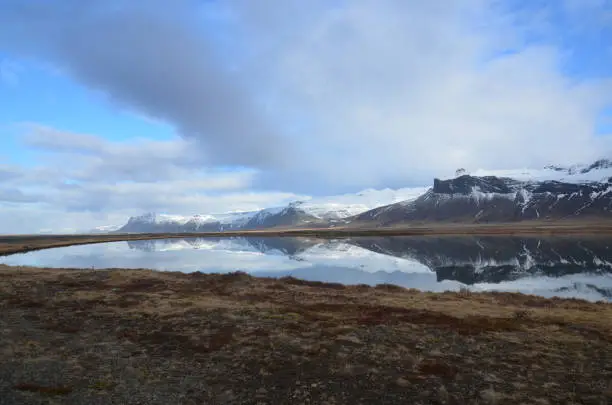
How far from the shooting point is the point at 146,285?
117 ft

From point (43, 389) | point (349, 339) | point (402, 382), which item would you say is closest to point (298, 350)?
point (349, 339)

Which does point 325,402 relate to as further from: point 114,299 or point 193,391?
point 114,299

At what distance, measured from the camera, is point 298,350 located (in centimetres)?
1725

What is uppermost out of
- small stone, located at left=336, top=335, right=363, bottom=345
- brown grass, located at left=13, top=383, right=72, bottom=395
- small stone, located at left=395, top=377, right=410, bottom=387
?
brown grass, located at left=13, top=383, right=72, bottom=395

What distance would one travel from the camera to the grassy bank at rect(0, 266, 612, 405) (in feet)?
42.3

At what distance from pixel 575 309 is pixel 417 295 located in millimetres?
10400

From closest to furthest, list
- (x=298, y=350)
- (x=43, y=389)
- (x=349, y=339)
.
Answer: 1. (x=43, y=389)
2. (x=298, y=350)
3. (x=349, y=339)

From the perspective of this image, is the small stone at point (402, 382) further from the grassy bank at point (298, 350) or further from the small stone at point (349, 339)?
the small stone at point (349, 339)

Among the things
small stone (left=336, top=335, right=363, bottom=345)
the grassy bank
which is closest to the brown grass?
the grassy bank

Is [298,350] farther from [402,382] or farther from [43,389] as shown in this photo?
[43,389]

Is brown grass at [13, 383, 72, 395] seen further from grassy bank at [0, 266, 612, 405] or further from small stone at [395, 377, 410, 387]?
small stone at [395, 377, 410, 387]

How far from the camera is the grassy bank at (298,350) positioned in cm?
1291

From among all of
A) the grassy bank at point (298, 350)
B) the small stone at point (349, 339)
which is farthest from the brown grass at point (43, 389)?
the small stone at point (349, 339)

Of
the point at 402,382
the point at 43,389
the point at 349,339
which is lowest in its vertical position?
the point at 402,382
